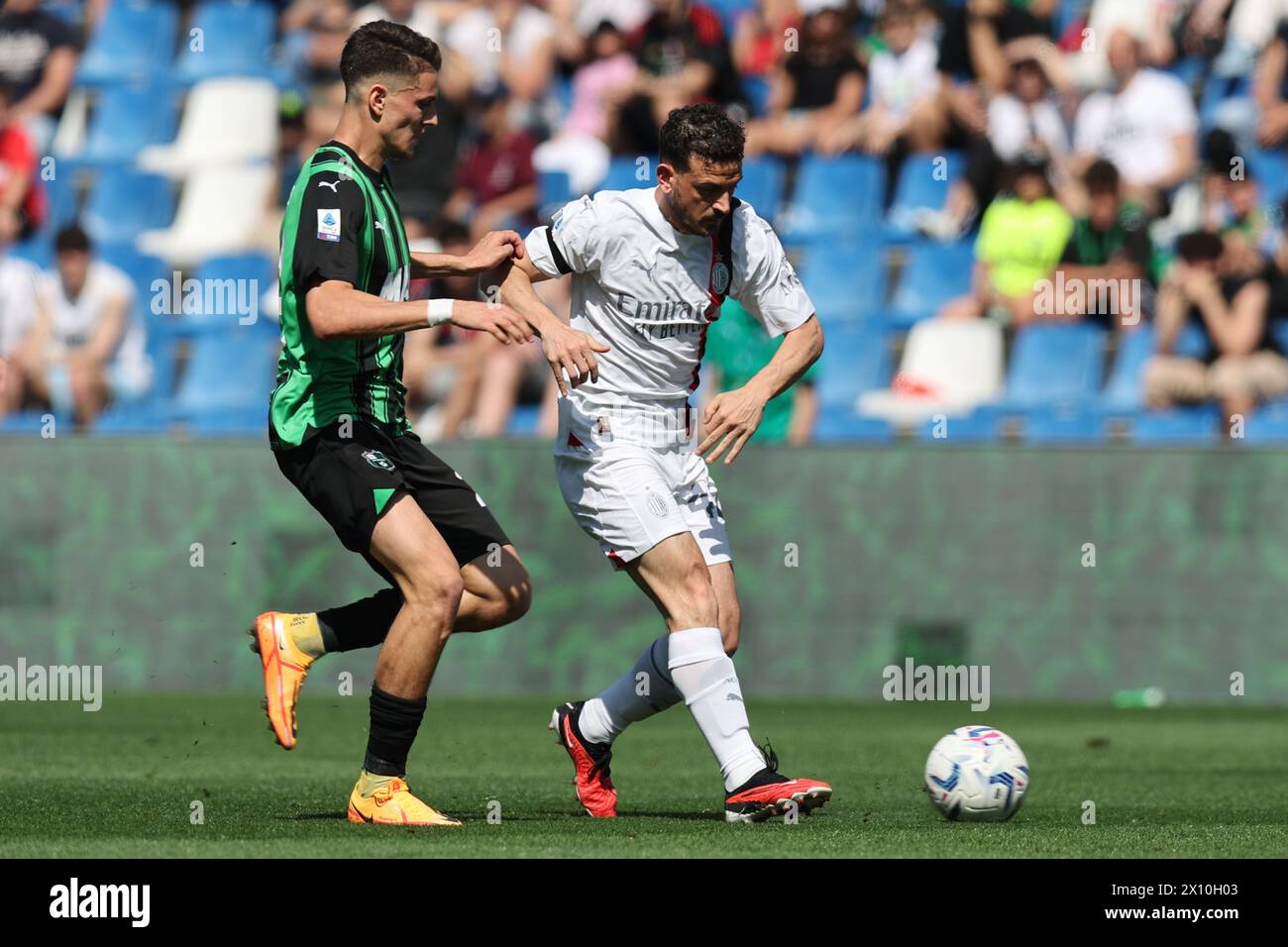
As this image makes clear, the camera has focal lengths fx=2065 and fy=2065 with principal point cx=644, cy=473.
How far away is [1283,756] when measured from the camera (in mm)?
10680

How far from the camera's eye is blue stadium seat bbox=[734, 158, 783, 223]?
16750 mm

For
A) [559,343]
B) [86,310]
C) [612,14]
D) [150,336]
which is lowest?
[559,343]

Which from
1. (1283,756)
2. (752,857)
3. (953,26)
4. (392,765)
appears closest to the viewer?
(752,857)

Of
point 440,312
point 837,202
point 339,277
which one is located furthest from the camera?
point 837,202

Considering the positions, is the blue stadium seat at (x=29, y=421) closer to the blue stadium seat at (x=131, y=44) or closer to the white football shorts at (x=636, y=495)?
the blue stadium seat at (x=131, y=44)

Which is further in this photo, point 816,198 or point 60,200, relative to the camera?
point 60,200

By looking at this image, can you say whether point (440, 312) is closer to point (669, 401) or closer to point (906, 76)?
point (669, 401)

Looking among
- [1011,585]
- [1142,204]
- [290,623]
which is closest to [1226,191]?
[1142,204]

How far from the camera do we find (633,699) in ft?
26.2

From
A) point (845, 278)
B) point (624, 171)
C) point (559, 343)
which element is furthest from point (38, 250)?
point (559, 343)

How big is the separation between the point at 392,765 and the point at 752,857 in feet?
5.53

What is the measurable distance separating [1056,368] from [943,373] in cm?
82

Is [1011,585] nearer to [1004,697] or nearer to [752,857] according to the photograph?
[1004,697]

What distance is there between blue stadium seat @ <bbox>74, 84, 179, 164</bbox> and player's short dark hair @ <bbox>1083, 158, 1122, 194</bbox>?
8.59 meters
